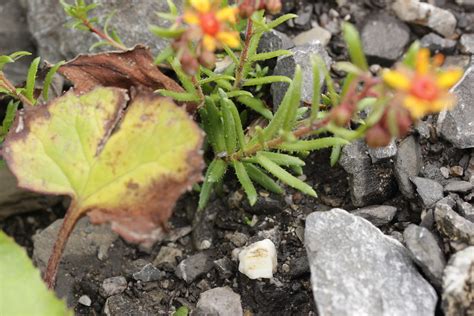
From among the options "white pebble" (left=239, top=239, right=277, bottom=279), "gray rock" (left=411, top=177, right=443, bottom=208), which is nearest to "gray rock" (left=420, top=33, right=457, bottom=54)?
"gray rock" (left=411, top=177, right=443, bottom=208)

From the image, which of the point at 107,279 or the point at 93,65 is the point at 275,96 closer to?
the point at 93,65

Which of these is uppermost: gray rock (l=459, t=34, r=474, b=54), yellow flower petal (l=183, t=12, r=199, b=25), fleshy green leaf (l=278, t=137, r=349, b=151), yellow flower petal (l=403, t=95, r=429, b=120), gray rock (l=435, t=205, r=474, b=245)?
yellow flower petal (l=183, t=12, r=199, b=25)

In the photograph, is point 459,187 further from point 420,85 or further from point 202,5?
point 202,5

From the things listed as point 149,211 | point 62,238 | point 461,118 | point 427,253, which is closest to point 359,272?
point 427,253

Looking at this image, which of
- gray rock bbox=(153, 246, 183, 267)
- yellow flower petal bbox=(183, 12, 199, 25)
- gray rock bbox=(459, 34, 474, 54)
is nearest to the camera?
yellow flower petal bbox=(183, 12, 199, 25)

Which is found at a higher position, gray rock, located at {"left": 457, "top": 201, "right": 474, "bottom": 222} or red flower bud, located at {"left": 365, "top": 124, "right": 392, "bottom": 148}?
red flower bud, located at {"left": 365, "top": 124, "right": 392, "bottom": 148}

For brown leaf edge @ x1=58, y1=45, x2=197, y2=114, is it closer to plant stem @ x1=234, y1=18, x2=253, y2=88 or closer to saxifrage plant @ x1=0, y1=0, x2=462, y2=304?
saxifrage plant @ x1=0, y1=0, x2=462, y2=304
